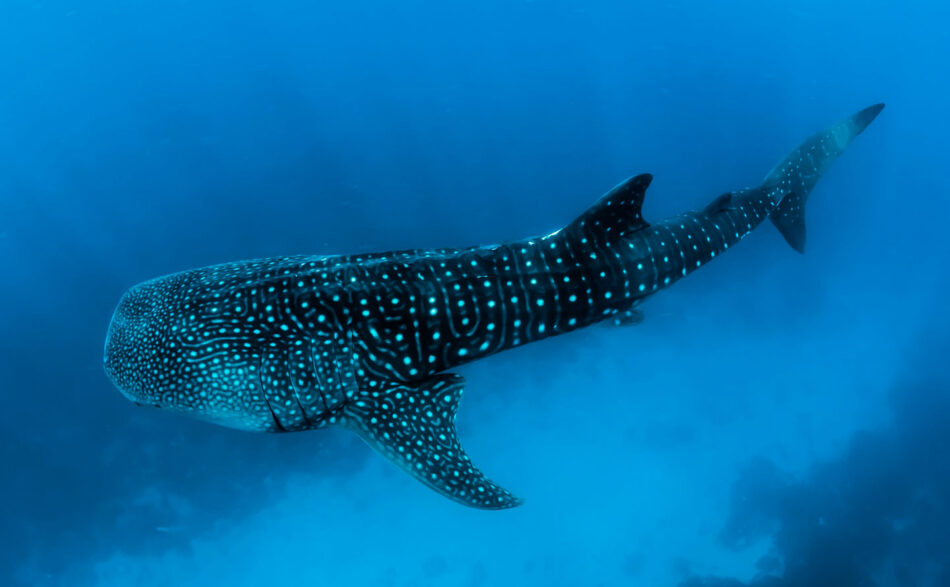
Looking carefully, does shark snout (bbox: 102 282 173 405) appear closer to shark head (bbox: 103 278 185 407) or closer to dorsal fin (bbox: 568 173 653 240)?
shark head (bbox: 103 278 185 407)

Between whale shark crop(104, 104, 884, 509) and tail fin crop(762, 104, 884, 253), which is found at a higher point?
tail fin crop(762, 104, 884, 253)

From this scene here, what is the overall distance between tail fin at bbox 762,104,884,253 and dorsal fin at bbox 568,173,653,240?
217 cm

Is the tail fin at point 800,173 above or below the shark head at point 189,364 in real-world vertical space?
above

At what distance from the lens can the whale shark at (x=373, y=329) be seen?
408 cm

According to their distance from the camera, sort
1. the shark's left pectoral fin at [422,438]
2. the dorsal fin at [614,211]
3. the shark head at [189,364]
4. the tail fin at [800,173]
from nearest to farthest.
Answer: the shark head at [189,364] < the shark's left pectoral fin at [422,438] < the dorsal fin at [614,211] < the tail fin at [800,173]

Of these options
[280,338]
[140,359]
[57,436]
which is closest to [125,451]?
[57,436]

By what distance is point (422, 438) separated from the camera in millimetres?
4273

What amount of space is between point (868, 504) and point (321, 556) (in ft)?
30.0

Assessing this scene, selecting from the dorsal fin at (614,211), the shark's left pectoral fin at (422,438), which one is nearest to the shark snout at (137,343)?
the shark's left pectoral fin at (422,438)

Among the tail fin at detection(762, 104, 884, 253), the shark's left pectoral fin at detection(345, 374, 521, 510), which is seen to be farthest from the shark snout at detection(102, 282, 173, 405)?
the tail fin at detection(762, 104, 884, 253)

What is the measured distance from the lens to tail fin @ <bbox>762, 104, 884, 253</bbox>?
20.5 ft

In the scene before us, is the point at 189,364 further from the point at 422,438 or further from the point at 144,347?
the point at 422,438

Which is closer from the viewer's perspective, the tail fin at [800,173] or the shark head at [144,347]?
the shark head at [144,347]

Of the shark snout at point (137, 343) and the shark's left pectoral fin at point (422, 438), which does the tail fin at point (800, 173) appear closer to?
the shark's left pectoral fin at point (422, 438)
